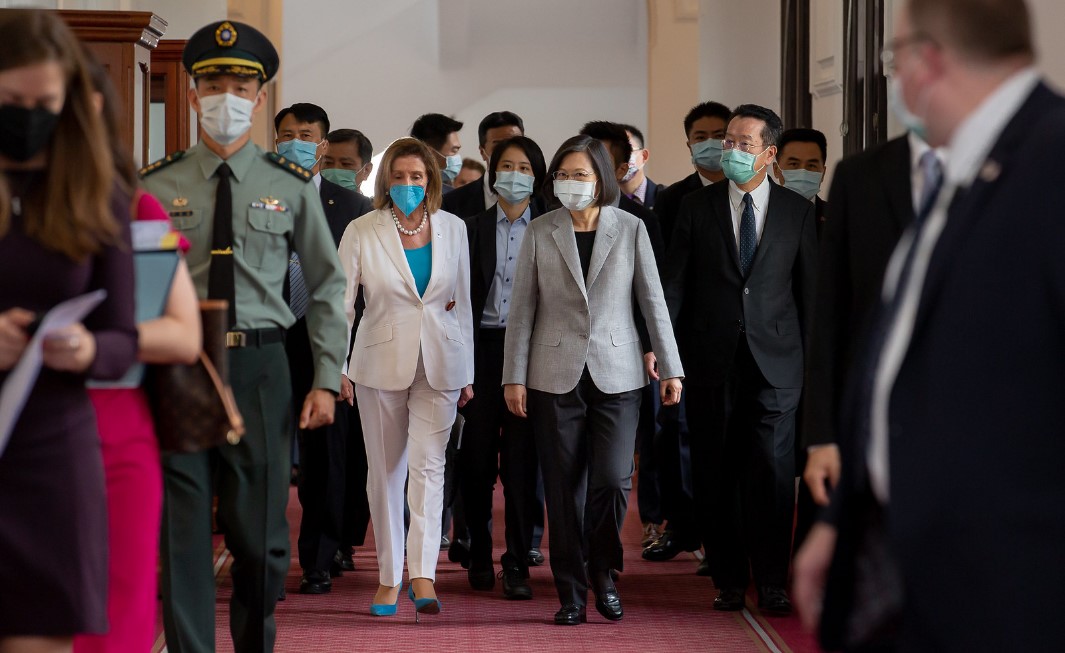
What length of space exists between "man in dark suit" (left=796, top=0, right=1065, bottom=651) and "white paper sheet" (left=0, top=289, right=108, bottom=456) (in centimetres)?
125

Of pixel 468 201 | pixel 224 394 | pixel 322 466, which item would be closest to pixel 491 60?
pixel 468 201

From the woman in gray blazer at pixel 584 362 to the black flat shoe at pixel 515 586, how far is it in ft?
1.43

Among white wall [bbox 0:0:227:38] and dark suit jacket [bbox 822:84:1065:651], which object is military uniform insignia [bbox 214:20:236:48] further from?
white wall [bbox 0:0:227:38]

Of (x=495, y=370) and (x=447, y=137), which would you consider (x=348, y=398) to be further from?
(x=447, y=137)

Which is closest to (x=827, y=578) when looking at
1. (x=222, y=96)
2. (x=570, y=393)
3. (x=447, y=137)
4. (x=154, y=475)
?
(x=154, y=475)

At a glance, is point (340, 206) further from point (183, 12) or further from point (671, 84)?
point (671, 84)

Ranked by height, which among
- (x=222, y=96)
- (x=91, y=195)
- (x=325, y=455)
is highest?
(x=222, y=96)

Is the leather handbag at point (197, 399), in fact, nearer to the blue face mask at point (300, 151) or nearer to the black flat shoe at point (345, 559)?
the blue face mask at point (300, 151)

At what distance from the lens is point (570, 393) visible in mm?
4941

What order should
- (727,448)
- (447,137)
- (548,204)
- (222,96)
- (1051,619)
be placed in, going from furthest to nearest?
(447,137), (548,204), (727,448), (222,96), (1051,619)

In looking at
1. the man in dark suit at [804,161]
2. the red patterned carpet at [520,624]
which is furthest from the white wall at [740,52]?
the red patterned carpet at [520,624]

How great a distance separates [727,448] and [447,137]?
290 cm

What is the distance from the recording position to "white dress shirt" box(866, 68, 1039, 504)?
1864 millimetres

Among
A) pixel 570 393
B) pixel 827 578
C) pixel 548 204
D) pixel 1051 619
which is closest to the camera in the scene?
pixel 1051 619
